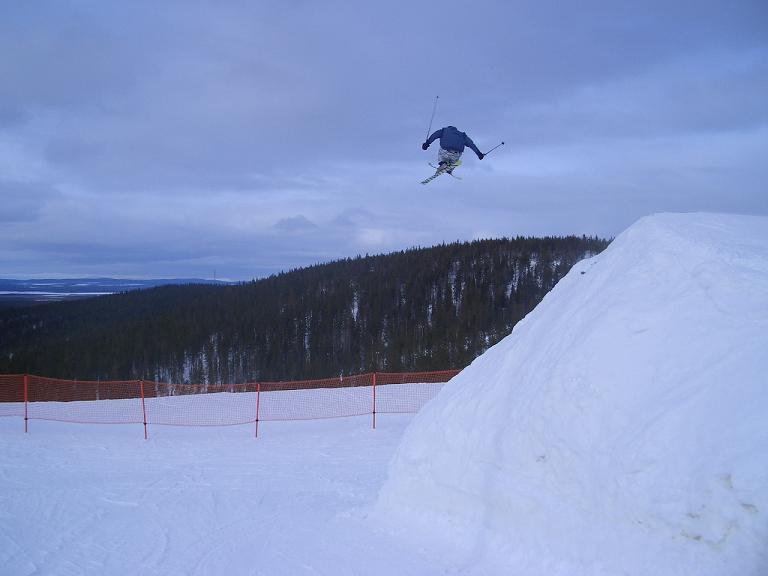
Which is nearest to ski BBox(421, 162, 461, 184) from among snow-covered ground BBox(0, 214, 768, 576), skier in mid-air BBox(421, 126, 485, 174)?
skier in mid-air BBox(421, 126, 485, 174)

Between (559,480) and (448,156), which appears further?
(448,156)

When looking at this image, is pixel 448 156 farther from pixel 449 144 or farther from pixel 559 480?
pixel 559 480

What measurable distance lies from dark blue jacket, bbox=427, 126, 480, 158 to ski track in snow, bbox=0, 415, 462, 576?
712cm

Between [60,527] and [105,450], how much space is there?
548 centimetres

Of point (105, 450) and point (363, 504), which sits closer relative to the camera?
point (363, 504)

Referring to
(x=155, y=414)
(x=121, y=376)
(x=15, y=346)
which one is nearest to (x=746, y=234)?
(x=155, y=414)

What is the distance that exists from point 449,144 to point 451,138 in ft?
0.55

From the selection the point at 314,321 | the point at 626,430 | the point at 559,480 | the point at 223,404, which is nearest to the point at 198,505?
the point at 559,480

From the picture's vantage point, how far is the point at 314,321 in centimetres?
8438

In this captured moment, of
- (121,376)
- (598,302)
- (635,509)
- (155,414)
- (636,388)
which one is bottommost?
(121,376)

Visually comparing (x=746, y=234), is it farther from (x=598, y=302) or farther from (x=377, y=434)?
(x=377, y=434)

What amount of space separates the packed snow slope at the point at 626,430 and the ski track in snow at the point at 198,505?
90 centimetres

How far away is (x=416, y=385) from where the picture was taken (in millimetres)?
21109

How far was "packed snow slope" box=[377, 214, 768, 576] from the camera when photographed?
4019 mm
